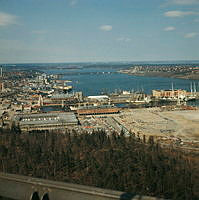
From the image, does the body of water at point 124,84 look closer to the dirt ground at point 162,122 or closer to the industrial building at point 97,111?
the industrial building at point 97,111

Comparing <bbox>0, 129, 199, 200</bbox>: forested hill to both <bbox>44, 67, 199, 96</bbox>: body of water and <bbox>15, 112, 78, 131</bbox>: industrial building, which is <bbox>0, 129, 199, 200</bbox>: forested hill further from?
<bbox>44, 67, 199, 96</bbox>: body of water

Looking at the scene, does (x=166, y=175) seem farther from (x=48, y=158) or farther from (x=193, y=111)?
(x=193, y=111)

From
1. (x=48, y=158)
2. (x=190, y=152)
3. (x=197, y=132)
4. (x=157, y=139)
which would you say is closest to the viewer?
(x=48, y=158)

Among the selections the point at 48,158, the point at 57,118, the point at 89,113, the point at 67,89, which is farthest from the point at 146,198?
the point at 67,89

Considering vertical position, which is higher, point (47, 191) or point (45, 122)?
point (45, 122)

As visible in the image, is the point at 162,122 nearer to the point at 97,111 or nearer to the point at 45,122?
the point at 97,111

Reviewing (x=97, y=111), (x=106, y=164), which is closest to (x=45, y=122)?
(x=97, y=111)

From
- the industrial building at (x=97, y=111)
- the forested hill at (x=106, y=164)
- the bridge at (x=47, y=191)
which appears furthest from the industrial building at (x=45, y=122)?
the bridge at (x=47, y=191)
